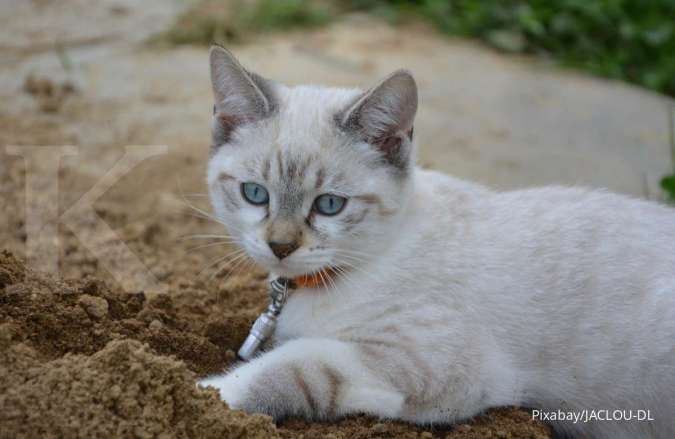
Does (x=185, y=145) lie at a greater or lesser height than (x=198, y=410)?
lesser

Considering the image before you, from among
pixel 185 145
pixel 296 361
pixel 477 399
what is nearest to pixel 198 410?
pixel 296 361

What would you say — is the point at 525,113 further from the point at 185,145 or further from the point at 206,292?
the point at 206,292

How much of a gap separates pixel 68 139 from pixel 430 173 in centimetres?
290

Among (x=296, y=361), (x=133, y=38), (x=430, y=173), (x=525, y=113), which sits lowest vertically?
(x=133, y=38)

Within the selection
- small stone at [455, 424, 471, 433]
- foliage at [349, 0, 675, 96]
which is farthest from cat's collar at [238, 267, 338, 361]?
foliage at [349, 0, 675, 96]

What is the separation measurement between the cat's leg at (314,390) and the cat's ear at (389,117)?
88cm

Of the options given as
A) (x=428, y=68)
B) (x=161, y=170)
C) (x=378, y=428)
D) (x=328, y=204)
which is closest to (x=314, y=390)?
(x=378, y=428)

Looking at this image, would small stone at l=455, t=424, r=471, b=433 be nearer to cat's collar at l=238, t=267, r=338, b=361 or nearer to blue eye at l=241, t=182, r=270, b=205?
cat's collar at l=238, t=267, r=338, b=361

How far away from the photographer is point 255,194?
3.18 metres

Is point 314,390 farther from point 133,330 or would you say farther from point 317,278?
point 133,330

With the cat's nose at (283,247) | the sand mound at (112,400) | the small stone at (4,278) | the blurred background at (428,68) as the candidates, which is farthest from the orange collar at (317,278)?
the blurred background at (428,68)

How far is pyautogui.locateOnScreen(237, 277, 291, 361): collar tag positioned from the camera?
3297mm

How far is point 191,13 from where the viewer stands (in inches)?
303

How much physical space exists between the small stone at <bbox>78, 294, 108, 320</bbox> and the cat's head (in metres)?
0.60
